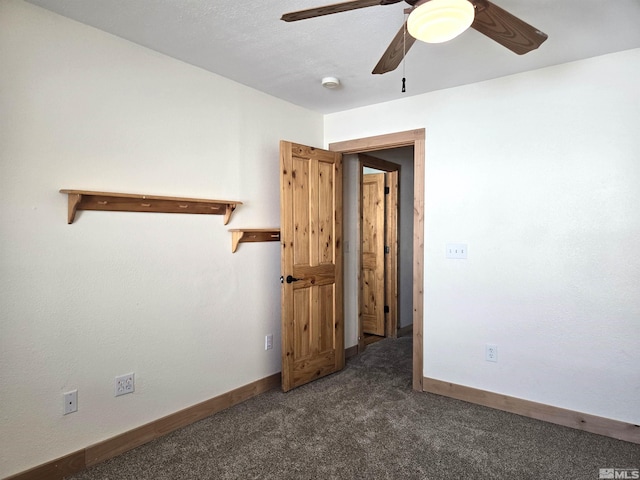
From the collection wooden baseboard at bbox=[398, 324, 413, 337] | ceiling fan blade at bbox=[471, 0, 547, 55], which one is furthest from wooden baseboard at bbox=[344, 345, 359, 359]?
ceiling fan blade at bbox=[471, 0, 547, 55]

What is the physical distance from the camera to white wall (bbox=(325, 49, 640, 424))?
2471 millimetres

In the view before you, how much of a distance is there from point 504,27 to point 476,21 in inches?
5.4

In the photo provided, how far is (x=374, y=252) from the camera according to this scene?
4.91 m

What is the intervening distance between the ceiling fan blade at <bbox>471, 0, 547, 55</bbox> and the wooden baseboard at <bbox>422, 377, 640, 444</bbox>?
2.35 metres

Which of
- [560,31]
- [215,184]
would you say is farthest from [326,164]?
[560,31]

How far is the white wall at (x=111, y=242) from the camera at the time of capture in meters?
1.92

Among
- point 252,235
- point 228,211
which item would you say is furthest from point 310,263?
point 228,211

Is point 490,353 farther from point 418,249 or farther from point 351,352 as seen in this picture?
point 351,352

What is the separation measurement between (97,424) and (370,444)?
160 centimetres

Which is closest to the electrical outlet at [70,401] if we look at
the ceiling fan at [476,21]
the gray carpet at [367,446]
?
the gray carpet at [367,446]

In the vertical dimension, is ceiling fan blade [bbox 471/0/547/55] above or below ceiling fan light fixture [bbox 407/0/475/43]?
above

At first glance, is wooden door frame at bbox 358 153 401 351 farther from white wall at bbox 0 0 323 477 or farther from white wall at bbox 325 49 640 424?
white wall at bbox 0 0 323 477

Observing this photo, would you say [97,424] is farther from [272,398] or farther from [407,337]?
[407,337]

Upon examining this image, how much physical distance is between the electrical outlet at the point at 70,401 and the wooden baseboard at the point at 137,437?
0.24m
